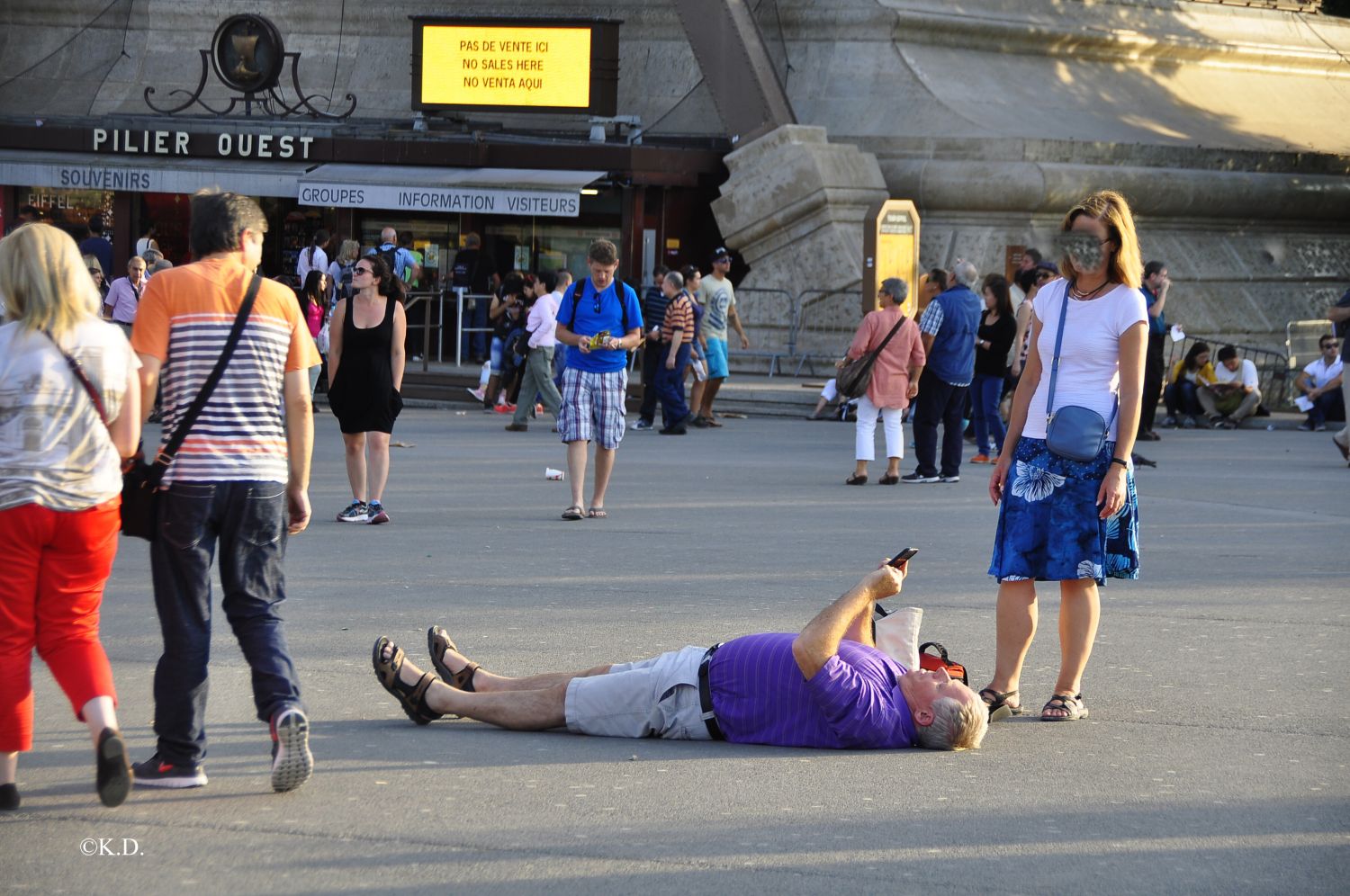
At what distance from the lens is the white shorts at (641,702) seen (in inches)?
241

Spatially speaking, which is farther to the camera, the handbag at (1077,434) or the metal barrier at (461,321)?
the metal barrier at (461,321)

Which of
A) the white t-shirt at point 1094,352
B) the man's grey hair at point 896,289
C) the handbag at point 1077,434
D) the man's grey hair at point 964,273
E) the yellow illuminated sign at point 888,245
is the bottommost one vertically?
the handbag at point 1077,434

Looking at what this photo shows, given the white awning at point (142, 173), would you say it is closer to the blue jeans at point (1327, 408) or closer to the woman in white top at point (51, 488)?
the blue jeans at point (1327, 408)

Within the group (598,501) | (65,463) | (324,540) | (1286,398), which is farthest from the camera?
(1286,398)

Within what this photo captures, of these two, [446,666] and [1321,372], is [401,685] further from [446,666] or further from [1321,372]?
[1321,372]

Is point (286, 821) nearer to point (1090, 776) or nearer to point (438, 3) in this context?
point (1090, 776)

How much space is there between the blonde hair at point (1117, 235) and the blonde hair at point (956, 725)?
1690mm

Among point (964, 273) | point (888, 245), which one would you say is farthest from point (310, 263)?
point (964, 273)

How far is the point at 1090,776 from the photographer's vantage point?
19.3ft

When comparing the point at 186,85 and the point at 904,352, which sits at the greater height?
the point at 186,85

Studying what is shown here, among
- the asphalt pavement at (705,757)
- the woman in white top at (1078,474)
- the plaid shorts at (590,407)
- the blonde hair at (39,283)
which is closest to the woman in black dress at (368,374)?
the asphalt pavement at (705,757)

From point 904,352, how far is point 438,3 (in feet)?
60.6

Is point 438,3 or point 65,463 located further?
point 438,3

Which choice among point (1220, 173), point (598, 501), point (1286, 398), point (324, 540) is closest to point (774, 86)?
point (1220, 173)
